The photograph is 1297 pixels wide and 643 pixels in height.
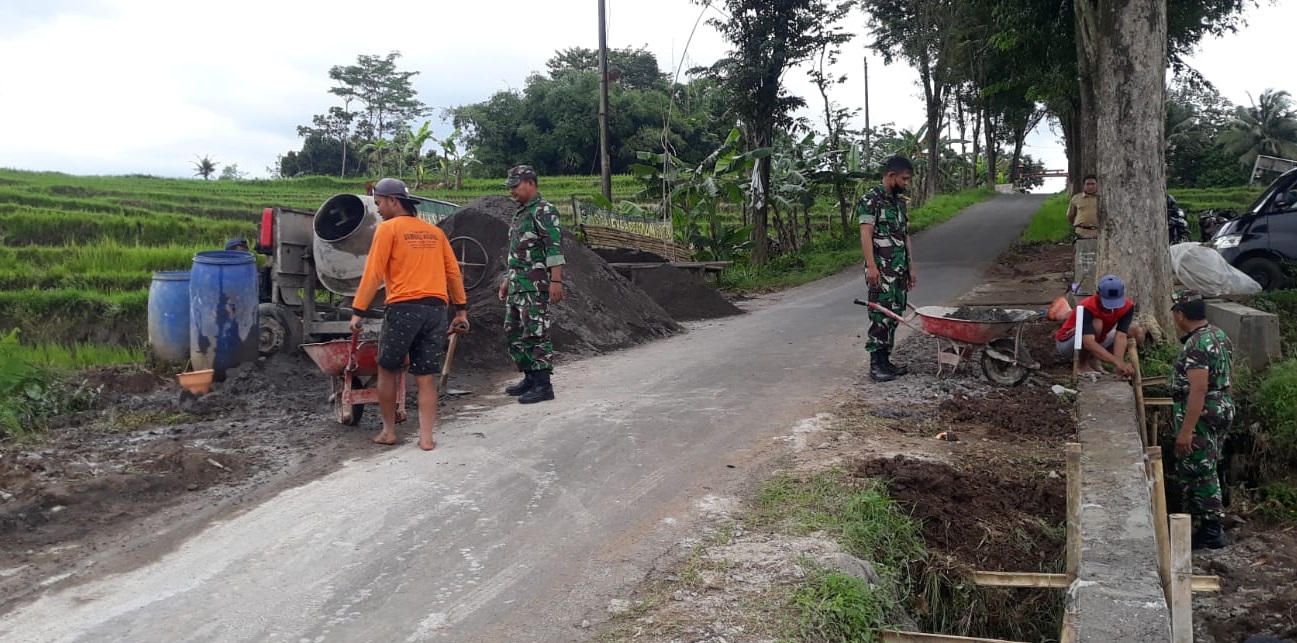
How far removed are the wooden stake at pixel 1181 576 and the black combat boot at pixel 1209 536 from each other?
122 inches

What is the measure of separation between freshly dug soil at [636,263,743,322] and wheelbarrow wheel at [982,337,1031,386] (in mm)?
5942

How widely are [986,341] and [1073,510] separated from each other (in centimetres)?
308

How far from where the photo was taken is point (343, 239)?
29.4 feet

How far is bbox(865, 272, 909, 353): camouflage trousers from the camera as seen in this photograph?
776 cm

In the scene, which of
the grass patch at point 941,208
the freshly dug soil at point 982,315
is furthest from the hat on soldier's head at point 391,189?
the grass patch at point 941,208

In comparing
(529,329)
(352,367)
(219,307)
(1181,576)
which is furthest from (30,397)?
Answer: (1181,576)

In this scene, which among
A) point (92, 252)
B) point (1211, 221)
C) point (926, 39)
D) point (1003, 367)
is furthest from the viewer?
point (926, 39)

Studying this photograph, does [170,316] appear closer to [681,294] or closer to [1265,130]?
[681,294]

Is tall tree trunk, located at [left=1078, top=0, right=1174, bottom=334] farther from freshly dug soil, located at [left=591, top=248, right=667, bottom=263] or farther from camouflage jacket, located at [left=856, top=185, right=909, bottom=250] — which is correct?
freshly dug soil, located at [left=591, top=248, right=667, bottom=263]

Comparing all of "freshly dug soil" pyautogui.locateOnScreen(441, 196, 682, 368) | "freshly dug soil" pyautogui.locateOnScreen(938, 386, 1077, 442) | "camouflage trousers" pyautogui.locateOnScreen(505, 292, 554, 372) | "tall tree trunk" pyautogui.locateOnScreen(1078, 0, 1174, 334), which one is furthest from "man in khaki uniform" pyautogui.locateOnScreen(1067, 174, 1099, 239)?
"camouflage trousers" pyautogui.locateOnScreen(505, 292, 554, 372)

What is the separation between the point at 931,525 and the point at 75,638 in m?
3.96

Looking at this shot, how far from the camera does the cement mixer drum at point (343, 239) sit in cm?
898

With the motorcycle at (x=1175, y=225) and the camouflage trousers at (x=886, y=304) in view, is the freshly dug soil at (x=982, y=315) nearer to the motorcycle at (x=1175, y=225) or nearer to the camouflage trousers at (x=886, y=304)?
the camouflage trousers at (x=886, y=304)

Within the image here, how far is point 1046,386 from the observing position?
809cm
